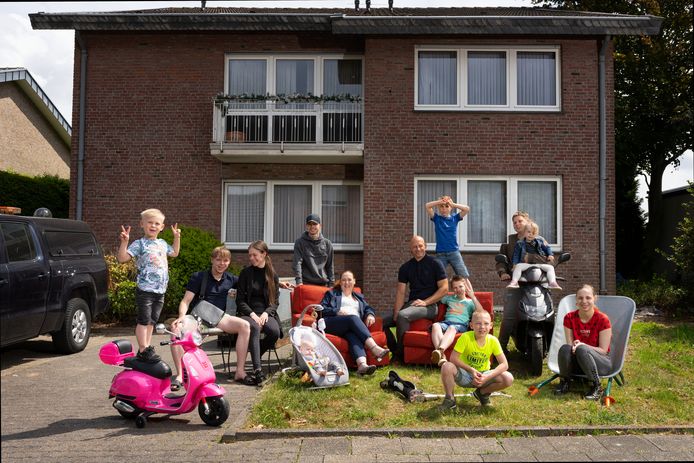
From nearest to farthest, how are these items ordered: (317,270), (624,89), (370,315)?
(370,315) < (317,270) < (624,89)

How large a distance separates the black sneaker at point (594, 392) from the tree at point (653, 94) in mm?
15008

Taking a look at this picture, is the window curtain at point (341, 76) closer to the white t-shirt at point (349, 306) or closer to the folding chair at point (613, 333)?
the white t-shirt at point (349, 306)

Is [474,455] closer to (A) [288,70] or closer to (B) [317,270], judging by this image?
(B) [317,270]

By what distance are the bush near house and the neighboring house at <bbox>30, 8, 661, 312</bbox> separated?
1738 millimetres

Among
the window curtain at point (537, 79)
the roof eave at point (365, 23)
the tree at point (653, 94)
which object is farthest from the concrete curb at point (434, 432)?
the tree at point (653, 94)

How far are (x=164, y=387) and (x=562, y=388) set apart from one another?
4.03m

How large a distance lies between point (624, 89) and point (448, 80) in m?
9.56

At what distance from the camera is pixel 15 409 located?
666cm

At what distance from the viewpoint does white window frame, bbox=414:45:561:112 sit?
49.0 ft

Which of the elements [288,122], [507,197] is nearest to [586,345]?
[507,197]

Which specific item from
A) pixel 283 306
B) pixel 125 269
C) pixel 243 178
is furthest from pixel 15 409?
pixel 243 178

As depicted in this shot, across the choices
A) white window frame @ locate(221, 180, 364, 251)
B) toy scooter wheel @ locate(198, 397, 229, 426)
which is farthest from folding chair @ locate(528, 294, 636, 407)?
white window frame @ locate(221, 180, 364, 251)

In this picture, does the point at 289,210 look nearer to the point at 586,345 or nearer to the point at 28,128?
the point at 586,345

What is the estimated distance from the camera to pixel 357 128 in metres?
15.0
